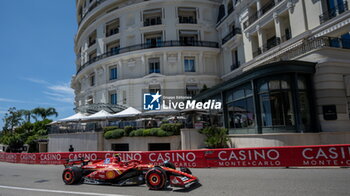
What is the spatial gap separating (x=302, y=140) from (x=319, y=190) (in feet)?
26.0

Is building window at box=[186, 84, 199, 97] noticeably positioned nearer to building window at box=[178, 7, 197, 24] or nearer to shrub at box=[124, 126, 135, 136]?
building window at box=[178, 7, 197, 24]

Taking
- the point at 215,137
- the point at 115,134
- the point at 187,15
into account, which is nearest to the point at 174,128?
the point at 215,137

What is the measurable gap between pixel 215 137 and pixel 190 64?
18.1m

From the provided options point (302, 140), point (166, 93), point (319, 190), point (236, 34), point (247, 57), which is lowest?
point (319, 190)

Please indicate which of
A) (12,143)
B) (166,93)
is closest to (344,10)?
(166,93)

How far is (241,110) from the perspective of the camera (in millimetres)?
18094

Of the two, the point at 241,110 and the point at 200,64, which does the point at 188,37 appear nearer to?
the point at 200,64

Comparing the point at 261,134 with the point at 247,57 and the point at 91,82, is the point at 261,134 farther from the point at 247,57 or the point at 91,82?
the point at 91,82

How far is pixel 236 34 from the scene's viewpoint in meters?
28.3

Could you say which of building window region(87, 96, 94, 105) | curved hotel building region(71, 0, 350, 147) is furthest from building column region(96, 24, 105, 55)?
building window region(87, 96, 94, 105)

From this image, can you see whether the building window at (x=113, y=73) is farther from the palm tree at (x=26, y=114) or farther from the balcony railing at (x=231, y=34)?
the palm tree at (x=26, y=114)

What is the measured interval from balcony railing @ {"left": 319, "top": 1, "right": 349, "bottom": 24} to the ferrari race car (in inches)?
657

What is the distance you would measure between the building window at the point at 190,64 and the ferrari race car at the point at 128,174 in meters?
24.2

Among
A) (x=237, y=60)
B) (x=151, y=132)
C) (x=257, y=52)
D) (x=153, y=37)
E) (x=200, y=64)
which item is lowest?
(x=151, y=132)
